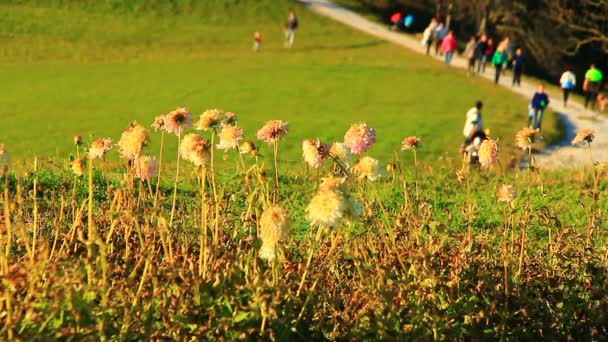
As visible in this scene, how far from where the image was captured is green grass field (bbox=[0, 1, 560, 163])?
2364 centimetres

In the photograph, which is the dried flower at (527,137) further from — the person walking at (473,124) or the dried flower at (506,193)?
the person walking at (473,124)

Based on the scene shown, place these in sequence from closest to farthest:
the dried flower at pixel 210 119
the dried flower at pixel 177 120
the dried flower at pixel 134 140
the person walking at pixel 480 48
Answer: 1. the dried flower at pixel 134 140
2. the dried flower at pixel 210 119
3. the dried flower at pixel 177 120
4. the person walking at pixel 480 48

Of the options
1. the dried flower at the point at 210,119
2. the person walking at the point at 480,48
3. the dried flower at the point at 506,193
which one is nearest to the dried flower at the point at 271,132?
the dried flower at the point at 210,119

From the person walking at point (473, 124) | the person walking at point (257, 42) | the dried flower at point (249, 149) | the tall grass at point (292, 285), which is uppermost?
the dried flower at point (249, 149)

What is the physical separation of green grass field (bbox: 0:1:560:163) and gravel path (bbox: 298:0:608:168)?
0.96m

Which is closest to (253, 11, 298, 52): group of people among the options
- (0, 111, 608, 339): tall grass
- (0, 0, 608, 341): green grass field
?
(0, 0, 608, 341): green grass field

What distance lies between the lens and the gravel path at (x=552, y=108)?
20781 mm

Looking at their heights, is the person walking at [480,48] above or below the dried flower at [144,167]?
below

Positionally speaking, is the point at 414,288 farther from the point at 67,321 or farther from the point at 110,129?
the point at 110,129

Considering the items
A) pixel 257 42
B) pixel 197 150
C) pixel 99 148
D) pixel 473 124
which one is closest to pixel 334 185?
pixel 197 150

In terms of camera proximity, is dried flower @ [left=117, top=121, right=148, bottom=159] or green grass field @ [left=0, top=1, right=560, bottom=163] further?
green grass field @ [left=0, top=1, right=560, bottom=163]

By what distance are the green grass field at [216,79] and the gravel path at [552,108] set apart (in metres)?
0.96

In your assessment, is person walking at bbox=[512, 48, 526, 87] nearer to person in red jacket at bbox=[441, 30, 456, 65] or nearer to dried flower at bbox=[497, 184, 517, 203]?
person in red jacket at bbox=[441, 30, 456, 65]

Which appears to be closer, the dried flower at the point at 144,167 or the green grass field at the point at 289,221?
the green grass field at the point at 289,221
